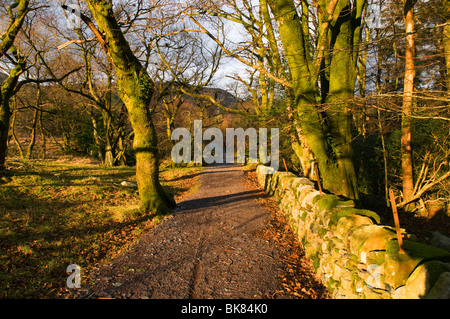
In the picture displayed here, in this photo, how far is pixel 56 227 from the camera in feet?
17.4

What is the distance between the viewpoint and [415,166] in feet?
28.9

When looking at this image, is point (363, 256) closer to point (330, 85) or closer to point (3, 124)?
point (330, 85)

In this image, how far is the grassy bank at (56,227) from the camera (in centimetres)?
366

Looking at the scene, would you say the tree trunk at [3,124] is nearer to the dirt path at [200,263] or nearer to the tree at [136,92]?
the tree at [136,92]

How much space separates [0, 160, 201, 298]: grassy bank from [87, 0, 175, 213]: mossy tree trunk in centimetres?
71

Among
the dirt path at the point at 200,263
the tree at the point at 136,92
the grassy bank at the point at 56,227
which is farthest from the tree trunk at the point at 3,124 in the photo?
the dirt path at the point at 200,263

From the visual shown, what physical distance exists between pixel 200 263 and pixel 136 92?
483 centimetres

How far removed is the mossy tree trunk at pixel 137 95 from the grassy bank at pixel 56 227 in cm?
71
